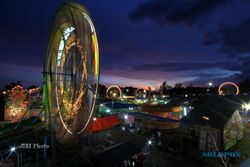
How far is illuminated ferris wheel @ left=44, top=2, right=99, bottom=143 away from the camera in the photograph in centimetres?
739

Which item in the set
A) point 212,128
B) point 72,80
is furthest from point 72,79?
point 212,128

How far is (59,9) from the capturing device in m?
7.98

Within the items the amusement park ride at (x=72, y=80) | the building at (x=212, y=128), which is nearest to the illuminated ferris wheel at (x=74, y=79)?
the amusement park ride at (x=72, y=80)

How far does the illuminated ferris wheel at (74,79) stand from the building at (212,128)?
40.2 feet

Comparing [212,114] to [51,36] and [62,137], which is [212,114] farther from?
[51,36]

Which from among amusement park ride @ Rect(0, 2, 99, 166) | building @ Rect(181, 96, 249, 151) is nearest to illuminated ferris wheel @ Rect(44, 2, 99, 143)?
amusement park ride @ Rect(0, 2, 99, 166)

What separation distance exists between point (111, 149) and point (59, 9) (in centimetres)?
685

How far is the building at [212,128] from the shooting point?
14.6 metres

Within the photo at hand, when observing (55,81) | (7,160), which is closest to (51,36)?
(55,81)

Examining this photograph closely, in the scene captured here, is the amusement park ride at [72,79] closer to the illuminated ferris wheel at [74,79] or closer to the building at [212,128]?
the illuminated ferris wheel at [74,79]

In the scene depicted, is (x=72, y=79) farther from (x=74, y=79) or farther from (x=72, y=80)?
(x=74, y=79)

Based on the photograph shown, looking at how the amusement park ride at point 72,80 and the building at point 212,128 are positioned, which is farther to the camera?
the building at point 212,128

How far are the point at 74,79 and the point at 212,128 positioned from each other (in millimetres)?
13469

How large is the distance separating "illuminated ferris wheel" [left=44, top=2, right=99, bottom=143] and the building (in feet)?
40.2
